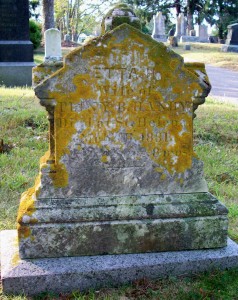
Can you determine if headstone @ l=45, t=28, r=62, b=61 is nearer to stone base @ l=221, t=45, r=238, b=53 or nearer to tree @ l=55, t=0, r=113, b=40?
stone base @ l=221, t=45, r=238, b=53

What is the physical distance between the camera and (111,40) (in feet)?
9.68

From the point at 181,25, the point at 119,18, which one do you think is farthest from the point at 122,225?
the point at 181,25

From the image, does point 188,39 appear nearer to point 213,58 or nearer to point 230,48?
point 230,48

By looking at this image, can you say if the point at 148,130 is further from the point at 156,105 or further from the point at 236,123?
the point at 236,123

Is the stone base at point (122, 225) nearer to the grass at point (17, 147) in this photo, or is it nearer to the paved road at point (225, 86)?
the grass at point (17, 147)

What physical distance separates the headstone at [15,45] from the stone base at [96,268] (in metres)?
9.24

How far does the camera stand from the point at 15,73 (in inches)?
466

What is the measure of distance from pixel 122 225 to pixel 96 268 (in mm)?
342

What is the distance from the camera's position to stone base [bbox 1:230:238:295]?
2.87 meters

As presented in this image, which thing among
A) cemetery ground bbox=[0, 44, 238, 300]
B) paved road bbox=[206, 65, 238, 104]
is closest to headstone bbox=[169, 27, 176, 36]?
paved road bbox=[206, 65, 238, 104]

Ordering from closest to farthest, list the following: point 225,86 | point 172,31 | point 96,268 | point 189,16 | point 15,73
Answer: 1. point 96,268
2. point 15,73
3. point 225,86
4. point 189,16
5. point 172,31

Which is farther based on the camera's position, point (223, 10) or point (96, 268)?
point (223, 10)

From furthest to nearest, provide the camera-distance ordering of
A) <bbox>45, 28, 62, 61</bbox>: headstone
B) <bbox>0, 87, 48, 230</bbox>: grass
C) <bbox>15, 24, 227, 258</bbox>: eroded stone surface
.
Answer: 1. <bbox>45, 28, 62, 61</bbox>: headstone
2. <bbox>0, 87, 48, 230</bbox>: grass
3. <bbox>15, 24, 227, 258</bbox>: eroded stone surface

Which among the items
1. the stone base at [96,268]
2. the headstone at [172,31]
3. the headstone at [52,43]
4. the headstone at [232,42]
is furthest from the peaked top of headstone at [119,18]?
the headstone at [172,31]
